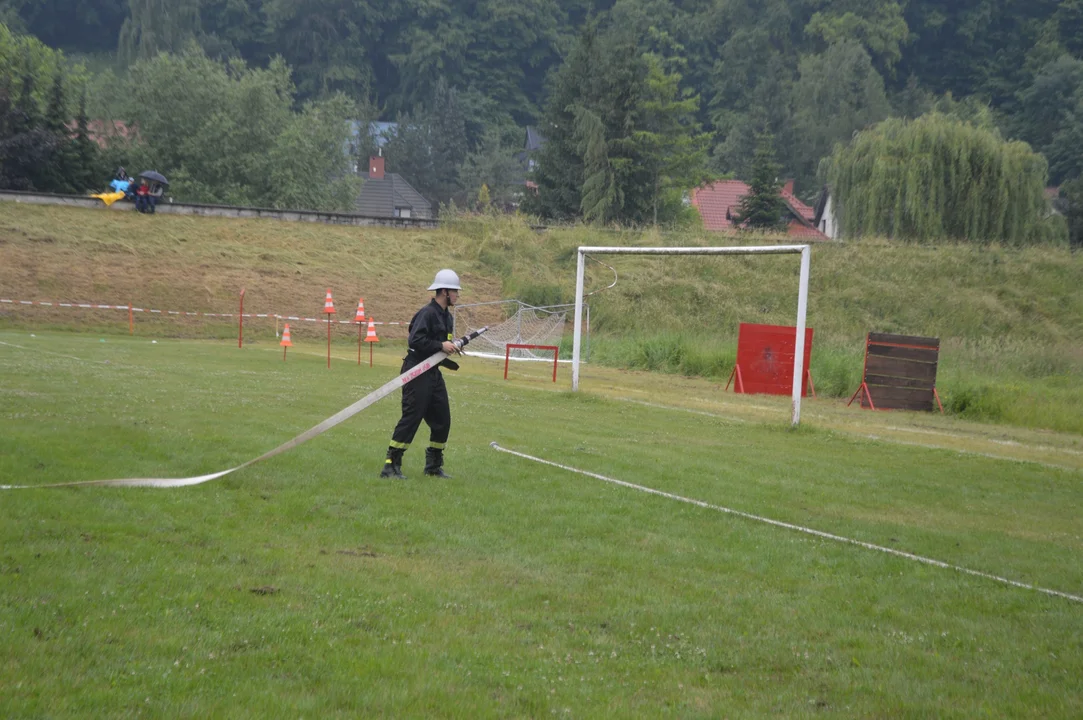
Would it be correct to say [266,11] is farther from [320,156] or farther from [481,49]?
[320,156]

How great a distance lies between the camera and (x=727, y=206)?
83.5 meters

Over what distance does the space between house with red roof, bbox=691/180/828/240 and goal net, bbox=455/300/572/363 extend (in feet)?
135

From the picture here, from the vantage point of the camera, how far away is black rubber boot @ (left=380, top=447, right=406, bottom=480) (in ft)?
34.7

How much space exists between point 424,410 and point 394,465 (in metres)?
0.62

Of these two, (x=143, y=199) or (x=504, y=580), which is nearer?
(x=504, y=580)

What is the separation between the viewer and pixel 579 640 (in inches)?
237

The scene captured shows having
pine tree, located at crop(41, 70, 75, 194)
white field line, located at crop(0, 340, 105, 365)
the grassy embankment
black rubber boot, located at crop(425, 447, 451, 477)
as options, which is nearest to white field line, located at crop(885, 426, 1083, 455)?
the grassy embankment

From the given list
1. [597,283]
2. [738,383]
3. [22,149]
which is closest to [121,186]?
[22,149]

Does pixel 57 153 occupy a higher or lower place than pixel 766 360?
higher

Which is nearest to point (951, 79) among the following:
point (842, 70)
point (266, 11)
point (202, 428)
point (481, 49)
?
point (842, 70)

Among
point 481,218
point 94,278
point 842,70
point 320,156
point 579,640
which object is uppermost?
point 842,70

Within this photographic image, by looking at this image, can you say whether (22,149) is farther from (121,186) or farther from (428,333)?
(428,333)

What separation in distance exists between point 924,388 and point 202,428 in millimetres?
17488

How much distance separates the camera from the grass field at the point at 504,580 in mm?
5141
